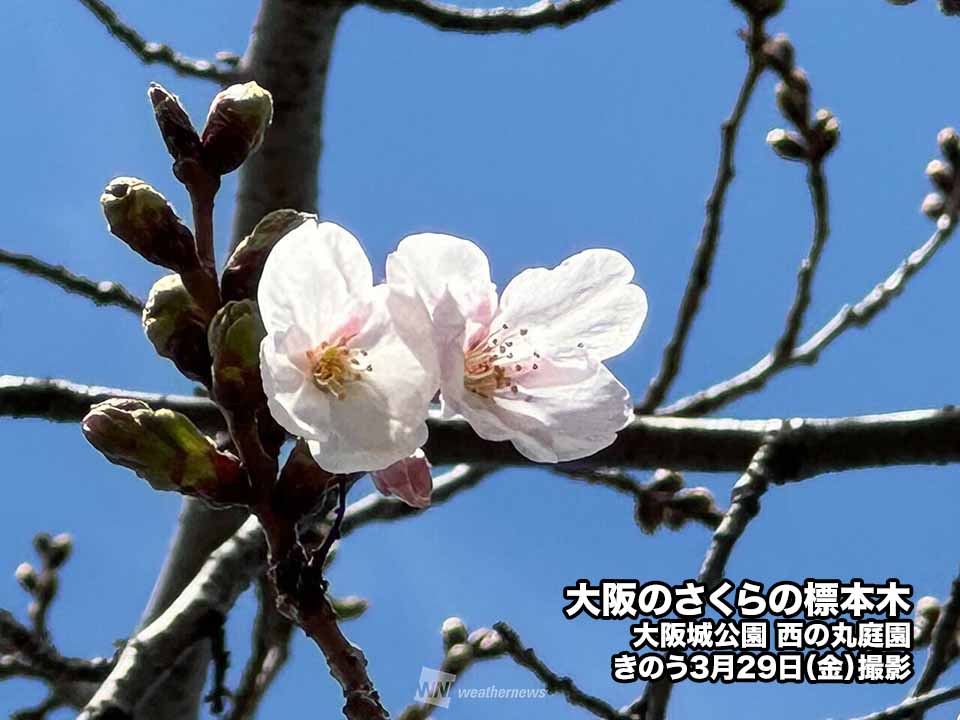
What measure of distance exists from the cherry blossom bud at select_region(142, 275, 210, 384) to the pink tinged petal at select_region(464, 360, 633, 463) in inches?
11.8

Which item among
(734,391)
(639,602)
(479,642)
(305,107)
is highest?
(305,107)

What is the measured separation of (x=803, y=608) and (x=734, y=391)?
1.81ft

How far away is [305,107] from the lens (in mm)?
2734

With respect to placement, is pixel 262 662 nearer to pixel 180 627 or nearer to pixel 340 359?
pixel 180 627

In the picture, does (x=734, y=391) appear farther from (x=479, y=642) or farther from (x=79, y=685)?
(x=79, y=685)

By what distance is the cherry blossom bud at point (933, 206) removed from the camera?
248 cm

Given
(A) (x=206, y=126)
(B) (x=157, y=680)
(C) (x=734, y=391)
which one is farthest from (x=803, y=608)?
(A) (x=206, y=126)

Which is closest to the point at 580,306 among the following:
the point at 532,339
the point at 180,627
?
the point at 532,339

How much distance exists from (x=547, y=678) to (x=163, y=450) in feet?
2.59

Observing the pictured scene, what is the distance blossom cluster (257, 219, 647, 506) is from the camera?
3.11 ft

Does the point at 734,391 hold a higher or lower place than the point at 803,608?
higher

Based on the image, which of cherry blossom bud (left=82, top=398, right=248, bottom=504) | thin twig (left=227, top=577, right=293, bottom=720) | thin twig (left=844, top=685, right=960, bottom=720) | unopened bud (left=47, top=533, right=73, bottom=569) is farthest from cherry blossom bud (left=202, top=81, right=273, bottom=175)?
unopened bud (left=47, top=533, right=73, bottom=569)

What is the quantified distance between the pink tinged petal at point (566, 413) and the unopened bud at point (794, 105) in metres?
1.29

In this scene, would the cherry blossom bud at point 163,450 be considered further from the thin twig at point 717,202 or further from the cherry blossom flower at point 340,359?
the thin twig at point 717,202
